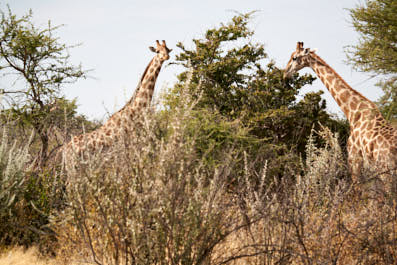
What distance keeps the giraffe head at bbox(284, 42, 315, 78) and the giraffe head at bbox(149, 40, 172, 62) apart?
3360mm

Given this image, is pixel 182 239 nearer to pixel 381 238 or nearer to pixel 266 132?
pixel 381 238

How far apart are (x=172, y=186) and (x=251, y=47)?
980 cm

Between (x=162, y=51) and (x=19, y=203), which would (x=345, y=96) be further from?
(x=19, y=203)

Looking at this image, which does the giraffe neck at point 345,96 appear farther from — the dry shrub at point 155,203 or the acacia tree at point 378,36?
the dry shrub at point 155,203

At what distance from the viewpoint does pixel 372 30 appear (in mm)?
9500

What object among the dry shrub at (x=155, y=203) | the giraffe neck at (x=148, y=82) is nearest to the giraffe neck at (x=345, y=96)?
the giraffe neck at (x=148, y=82)

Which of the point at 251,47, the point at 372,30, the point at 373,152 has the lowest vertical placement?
the point at 373,152

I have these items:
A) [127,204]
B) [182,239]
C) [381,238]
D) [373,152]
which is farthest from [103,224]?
[373,152]

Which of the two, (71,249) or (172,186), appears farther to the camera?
(71,249)

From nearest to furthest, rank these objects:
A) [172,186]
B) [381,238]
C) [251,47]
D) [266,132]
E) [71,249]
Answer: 1. [172,186]
2. [381,238]
3. [71,249]
4. [266,132]
5. [251,47]

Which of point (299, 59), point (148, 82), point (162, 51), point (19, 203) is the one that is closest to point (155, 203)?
point (19, 203)

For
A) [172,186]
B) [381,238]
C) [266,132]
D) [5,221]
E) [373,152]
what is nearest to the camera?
[172,186]

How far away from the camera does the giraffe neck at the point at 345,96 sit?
8.14m

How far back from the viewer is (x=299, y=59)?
10102 mm
